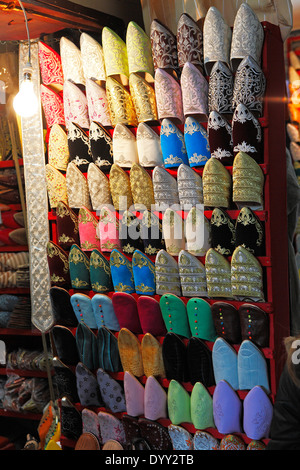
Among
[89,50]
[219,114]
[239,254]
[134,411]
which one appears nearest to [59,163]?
[89,50]

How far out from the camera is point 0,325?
330 cm

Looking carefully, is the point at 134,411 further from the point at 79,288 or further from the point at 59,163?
the point at 59,163

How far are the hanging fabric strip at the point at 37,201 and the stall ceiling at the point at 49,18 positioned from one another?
4.1 inches

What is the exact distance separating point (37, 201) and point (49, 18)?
90cm

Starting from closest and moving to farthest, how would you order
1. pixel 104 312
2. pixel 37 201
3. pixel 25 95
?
pixel 25 95, pixel 104 312, pixel 37 201

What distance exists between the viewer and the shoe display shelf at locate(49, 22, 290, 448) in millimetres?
2178

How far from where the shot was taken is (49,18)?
102 inches

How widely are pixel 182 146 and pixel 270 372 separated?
1005 mm

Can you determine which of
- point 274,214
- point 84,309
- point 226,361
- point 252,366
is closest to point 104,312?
point 84,309

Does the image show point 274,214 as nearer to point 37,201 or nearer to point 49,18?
point 37,201

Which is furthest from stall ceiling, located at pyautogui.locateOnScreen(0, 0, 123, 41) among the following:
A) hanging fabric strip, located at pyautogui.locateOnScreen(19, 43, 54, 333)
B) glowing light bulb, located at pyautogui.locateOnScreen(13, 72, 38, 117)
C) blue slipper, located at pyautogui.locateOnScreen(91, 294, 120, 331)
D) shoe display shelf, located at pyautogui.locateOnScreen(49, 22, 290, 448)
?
blue slipper, located at pyautogui.locateOnScreen(91, 294, 120, 331)

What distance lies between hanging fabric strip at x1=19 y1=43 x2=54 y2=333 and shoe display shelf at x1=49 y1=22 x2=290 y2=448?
3.01 ft

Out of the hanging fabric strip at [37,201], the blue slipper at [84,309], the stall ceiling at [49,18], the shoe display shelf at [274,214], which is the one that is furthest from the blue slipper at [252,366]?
the stall ceiling at [49,18]

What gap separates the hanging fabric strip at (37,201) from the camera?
9.26 feet
